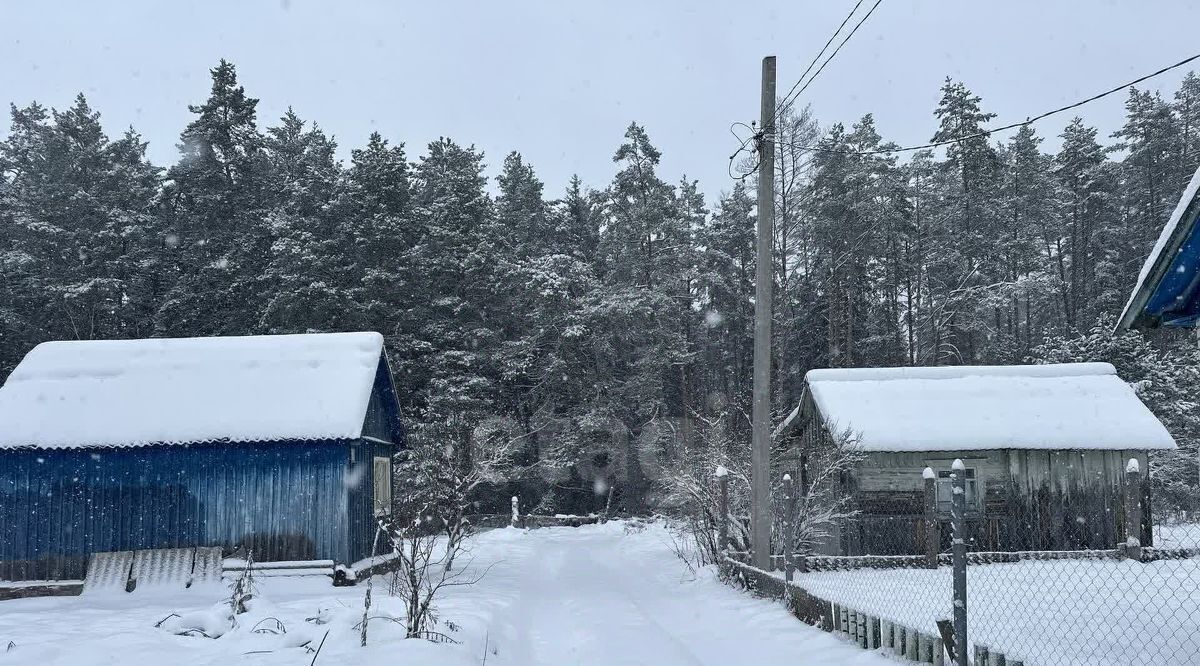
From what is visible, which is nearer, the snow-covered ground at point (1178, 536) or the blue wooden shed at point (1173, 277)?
the blue wooden shed at point (1173, 277)

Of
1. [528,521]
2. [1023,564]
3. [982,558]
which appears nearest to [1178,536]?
[1023,564]

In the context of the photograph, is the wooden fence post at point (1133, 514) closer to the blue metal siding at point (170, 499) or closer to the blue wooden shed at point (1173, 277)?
the blue wooden shed at point (1173, 277)

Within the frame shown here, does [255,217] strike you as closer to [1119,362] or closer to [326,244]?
[326,244]

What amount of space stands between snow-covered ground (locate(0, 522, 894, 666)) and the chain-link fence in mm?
937

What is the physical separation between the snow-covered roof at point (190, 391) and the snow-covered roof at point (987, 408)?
407 inches

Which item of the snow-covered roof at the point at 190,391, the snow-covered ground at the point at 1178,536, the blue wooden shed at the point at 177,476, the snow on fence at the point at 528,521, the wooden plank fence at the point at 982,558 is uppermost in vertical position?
the snow-covered roof at the point at 190,391

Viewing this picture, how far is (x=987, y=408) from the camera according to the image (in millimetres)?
18250

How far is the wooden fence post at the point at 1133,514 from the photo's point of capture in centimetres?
1631

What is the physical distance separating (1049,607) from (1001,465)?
7.01m

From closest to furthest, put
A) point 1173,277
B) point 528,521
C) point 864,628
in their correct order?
point 1173,277 → point 864,628 → point 528,521

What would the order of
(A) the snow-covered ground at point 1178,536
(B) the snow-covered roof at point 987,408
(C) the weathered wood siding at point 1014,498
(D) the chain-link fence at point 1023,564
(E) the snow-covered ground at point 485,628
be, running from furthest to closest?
(A) the snow-covered ground at point 1178,536 → (B) the snow-covered roof at point 987,408 → (C) the weathered wood siding at point 1014,498 → (D) the chain-link fence at point 1023,564 → (E) the snow-covered ground at point 485,628

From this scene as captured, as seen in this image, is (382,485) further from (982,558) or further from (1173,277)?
(1173,277)

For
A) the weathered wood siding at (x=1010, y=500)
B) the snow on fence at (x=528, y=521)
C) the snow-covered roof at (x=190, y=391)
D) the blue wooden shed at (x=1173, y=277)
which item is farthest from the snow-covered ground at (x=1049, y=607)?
the snow on fence at (x=528, y=521)

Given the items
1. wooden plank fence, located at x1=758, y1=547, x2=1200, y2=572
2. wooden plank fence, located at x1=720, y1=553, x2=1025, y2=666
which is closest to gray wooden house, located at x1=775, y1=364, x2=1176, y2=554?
wooden plank fence, located at x1=758, y1=547, x2=1200, y2=572
